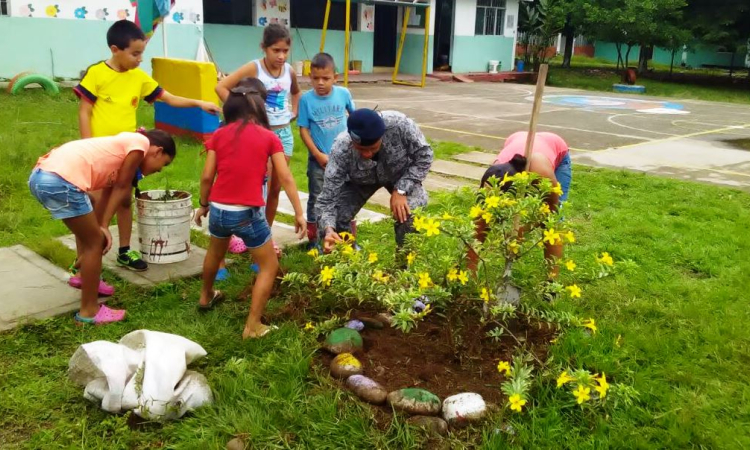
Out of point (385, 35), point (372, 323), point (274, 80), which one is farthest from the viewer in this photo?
point (385, 35)

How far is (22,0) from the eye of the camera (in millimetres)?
13727

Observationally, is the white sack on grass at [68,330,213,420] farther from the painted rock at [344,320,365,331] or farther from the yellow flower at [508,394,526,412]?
the yellow flower at [508,394,526,412]

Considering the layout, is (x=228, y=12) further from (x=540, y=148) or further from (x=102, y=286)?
(x=540, y=148)

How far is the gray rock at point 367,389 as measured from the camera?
2.98 metres

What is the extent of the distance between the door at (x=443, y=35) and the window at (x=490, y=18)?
3.97 feet

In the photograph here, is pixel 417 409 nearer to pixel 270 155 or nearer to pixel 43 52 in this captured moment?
pixel 270 155

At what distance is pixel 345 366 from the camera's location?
3191 millimetres

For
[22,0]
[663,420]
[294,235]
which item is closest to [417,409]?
[663,420]

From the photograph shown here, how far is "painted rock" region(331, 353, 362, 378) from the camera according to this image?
10.4 feet

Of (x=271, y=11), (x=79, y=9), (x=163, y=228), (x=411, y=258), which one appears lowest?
(x=163, y=228)

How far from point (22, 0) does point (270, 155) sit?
12922mm

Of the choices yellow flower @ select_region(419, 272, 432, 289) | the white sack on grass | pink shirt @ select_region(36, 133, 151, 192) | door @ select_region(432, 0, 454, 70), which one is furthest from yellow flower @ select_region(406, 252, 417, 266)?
door @ select_region(432, 0, 454, 70)

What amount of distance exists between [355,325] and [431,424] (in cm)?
93

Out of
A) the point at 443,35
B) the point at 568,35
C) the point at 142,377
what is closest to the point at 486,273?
the point at 142,377
